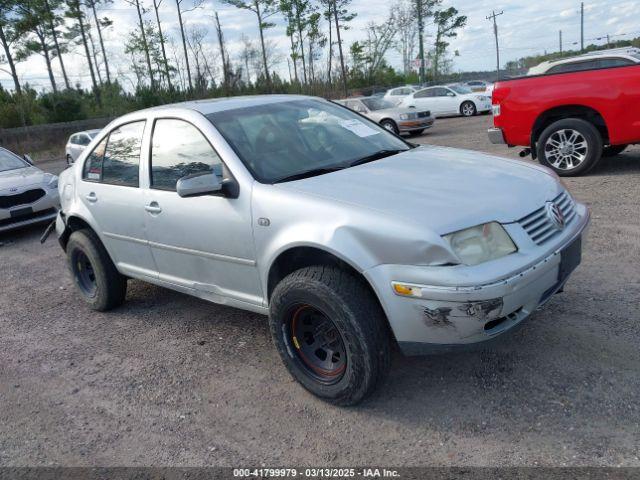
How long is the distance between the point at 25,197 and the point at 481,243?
8.13 m

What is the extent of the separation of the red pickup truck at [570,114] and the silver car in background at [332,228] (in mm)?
4320

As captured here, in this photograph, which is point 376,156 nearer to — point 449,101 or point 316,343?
point 316,343

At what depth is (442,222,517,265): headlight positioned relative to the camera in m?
2.67

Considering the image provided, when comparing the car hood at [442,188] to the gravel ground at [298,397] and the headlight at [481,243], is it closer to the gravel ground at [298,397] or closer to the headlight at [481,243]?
the headlight at [481,243]

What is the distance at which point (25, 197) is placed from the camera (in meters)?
8.75

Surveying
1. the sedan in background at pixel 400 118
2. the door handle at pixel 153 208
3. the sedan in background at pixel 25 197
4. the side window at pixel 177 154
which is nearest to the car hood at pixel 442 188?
the side window at pixel 177 154

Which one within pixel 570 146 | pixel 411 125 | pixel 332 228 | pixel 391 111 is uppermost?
pixel 332 228

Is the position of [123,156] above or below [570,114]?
above

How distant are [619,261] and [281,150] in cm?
306

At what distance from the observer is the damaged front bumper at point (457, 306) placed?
2.61 metres

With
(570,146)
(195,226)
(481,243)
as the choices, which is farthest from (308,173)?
(570,146)

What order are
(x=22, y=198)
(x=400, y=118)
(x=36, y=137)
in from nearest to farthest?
(x=22, y=198) → (x=400, y=118) → (x=36, y=137)

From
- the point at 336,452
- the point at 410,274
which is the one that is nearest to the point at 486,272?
the point at 410,274

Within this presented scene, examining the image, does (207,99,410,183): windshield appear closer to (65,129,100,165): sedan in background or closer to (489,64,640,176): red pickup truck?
(489,64,640,176): red pickup truck
